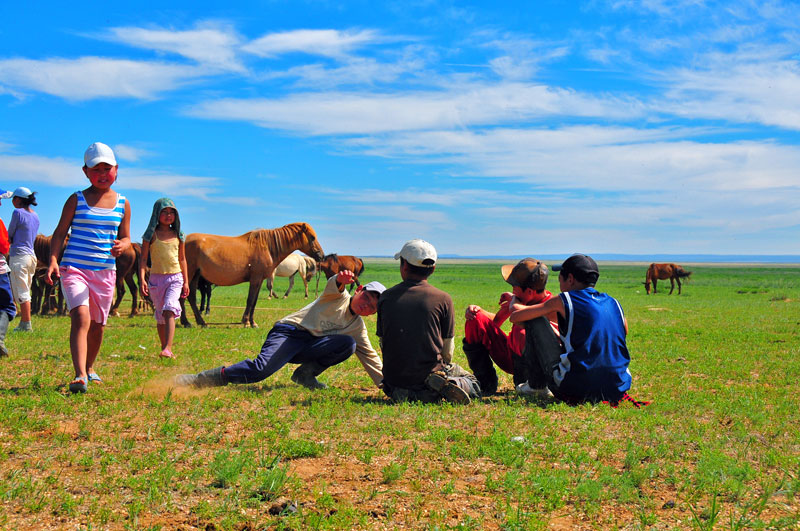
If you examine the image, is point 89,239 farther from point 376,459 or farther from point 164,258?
point 376,459

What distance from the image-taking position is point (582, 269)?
571 centimetres

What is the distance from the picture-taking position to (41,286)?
15883 mm

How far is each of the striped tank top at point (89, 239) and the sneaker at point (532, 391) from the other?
393 cm

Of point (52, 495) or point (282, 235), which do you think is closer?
point (52, 495)

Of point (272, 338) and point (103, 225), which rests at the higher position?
point (103, 225)

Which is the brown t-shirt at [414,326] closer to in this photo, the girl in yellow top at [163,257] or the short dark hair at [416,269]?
the short dark hair at [416,269]

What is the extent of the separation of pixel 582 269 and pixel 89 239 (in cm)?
439

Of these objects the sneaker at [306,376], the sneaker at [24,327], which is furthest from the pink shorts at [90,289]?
the sneaker at [24,327]

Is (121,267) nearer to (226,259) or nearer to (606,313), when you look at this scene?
(226,259)

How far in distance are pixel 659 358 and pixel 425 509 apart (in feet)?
23.6

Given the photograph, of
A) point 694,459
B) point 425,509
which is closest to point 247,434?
point 425,509

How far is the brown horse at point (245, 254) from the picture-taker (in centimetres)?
1405

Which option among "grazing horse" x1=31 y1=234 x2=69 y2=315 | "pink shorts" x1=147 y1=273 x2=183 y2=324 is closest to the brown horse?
"grazing horse" x1=31 y1=234 x2=69 y2=315

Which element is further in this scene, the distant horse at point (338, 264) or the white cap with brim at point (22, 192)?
the distant horse at point (338, 264)
